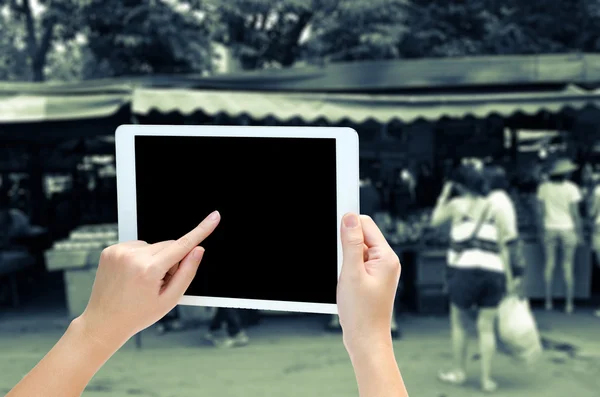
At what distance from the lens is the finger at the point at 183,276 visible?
3.24ft

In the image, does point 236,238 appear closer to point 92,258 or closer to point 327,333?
point 327,333

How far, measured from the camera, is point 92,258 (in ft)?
23.3

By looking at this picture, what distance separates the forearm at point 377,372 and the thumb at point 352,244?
13 cm

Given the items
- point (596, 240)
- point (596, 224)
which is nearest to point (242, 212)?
point (596, 224)

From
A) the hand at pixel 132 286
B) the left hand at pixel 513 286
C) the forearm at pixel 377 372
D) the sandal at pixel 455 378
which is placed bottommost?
the sandal at pixel 455 378

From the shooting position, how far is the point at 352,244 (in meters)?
0.94

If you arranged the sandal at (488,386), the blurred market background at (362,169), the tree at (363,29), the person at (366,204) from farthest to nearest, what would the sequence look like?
the tree at (363,29), the person at (366,204), the blurred market background at (362,169), the sandal at (488,386)

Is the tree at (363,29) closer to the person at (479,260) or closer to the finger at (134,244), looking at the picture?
the person at (479,260)

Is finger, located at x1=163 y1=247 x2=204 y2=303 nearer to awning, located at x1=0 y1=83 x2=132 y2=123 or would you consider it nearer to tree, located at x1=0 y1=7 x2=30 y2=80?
awning, located at x1=0 y1=83 x2=132 y2=123

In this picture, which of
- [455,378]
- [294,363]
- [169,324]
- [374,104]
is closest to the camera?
[455,378]

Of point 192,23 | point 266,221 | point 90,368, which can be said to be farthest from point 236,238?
point 192,23

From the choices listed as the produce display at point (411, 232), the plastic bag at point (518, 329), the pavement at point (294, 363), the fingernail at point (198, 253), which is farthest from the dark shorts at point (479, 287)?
the fingernail at point (198, 253)

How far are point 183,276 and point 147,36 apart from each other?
16.6 meters

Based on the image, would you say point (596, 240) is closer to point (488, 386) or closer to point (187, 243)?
point (488, 386)
